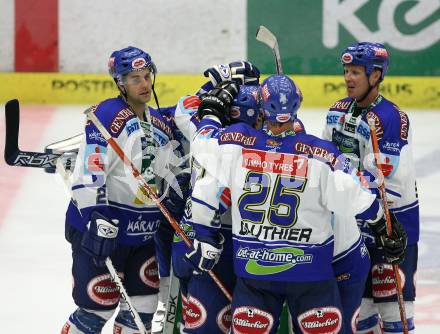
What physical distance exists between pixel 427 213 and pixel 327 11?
3.58m

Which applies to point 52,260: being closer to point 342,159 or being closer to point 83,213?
point 83,213

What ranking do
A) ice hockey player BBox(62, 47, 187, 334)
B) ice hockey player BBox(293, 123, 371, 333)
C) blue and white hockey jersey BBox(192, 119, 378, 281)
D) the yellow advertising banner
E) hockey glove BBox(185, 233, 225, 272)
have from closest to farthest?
blue and white hockey jersey BBox(192, 119, 378, 281) → hockey glove BBox(185, 233, 225, 272) → ice hockey player BBox(293, 123, 371, 333) → ice hockey player BBox(62, 47, 187, 334) → the yellow advertising banner

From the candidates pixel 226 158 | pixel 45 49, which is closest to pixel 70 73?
pixel 45 49

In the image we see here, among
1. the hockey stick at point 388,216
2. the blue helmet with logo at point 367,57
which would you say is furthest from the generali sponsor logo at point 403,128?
the blue helmet with logo at point 367,57

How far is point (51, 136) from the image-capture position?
9.52 m

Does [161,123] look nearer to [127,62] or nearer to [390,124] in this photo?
[127,62]

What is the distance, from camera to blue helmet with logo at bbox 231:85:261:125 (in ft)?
14.4

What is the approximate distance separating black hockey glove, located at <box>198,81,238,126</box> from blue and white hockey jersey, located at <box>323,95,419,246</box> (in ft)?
1.95

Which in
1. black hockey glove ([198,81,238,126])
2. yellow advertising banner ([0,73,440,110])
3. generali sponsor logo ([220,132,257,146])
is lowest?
yellow advertising banner ([0,73,440,110])

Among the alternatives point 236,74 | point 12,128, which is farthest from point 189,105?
point 12,128

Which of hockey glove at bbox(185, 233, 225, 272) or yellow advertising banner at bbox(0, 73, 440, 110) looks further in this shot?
yellow advertising banner at bbox(0, 73, 440, 110)

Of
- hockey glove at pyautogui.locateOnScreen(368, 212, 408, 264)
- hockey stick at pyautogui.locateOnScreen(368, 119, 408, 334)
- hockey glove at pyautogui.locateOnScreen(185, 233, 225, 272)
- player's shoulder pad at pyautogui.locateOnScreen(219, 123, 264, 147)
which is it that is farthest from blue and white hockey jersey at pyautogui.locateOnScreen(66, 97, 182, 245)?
hockey glove at pyautogui.locateOnScreen(368, 212, 408, 264)

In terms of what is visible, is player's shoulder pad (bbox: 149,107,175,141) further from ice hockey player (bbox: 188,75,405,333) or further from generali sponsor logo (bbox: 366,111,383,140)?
generali sponsor logo (bbox: 366,111,383,140)

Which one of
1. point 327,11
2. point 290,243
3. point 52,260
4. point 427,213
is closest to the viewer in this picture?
point 290,243
